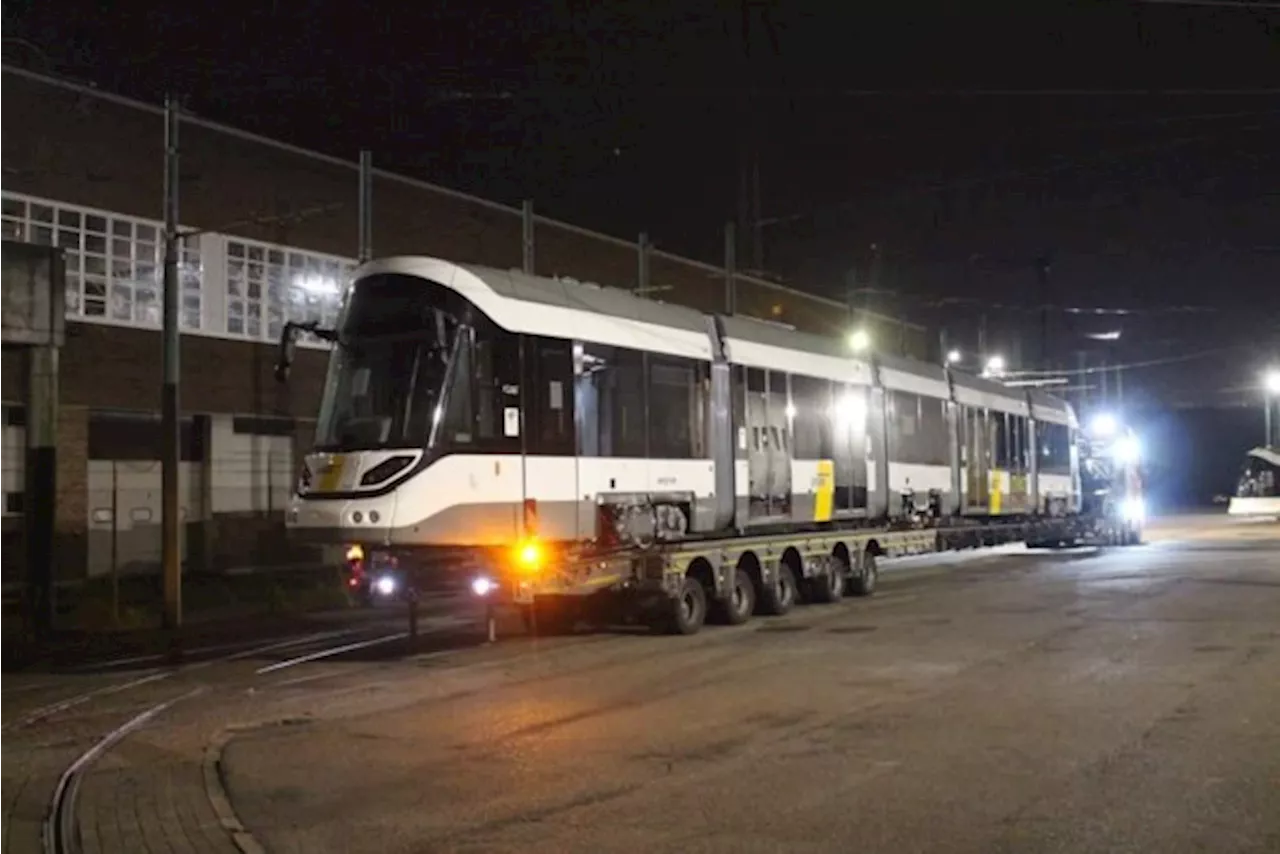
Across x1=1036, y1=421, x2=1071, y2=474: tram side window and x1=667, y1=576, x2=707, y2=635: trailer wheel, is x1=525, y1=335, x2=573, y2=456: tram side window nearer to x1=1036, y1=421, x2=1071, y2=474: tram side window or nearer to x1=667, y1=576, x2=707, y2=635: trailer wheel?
x1=667, y1=576, x2=707, y2=635: trailer wheel

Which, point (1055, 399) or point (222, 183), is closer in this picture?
point (222, 183)

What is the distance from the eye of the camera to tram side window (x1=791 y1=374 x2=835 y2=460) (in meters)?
21.8

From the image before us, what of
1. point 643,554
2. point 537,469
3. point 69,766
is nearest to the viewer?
point 69,766

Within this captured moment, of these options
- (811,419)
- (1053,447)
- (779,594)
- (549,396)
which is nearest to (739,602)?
(779,594)

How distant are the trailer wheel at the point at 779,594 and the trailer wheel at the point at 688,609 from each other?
1.82 meters

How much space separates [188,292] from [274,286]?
103 inches

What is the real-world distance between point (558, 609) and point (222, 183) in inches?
689

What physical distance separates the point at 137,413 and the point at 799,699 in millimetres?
23374

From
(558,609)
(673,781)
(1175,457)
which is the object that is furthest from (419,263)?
(1175,457)

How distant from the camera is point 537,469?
52.9 feet

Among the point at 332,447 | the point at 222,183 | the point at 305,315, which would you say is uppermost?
the point at 222,183

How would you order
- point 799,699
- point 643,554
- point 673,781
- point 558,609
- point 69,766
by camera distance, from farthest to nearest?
point 558,609 < point 643,554 < point 799,699 < point 69,766 < point 673,781

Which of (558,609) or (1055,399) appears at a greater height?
(1055,399)

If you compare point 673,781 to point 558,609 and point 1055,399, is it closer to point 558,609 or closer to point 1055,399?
point 558,609
